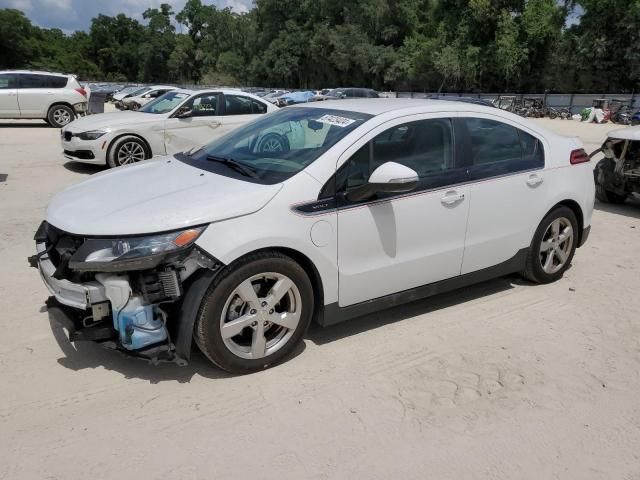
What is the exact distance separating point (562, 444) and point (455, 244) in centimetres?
166

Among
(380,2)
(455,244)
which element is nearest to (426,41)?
(380,2)

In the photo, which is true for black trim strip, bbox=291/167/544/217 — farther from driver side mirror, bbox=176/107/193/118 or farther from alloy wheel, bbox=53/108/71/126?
alloy wheel, bbox=53/108/71/126

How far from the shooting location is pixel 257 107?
34.3 ft

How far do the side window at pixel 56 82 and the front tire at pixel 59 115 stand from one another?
65cm

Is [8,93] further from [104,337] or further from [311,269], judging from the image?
[311,269]

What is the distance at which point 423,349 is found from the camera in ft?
12.7

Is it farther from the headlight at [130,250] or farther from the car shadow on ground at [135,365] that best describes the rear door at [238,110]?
the headlight at [130,250]

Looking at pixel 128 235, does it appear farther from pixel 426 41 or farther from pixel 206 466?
pixel 426 41

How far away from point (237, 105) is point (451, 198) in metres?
7.02

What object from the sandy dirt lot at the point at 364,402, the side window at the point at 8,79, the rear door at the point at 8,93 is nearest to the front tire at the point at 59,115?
the rear door at the point at 8,93

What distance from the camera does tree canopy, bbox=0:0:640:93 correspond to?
1688 inches

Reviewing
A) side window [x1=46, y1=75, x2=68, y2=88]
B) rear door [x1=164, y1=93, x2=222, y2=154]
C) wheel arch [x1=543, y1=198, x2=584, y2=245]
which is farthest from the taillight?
side window [x1=46, y1=75, x2=68, y2=88]

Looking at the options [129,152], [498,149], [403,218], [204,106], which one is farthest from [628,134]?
[129,152]

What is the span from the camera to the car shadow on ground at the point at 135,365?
3455 millimetres
